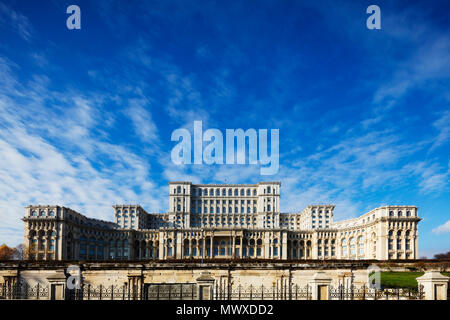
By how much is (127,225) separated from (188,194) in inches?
1220

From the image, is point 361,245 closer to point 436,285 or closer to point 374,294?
point 374,294

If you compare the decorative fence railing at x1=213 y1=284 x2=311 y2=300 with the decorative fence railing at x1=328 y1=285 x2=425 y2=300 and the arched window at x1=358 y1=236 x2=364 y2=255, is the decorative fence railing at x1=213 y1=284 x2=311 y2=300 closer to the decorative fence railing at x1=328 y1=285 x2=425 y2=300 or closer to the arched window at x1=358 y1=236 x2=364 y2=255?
the decorative fence railing at x1=328 y1=285 x2=425 y2=300

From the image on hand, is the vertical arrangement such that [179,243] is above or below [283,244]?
above

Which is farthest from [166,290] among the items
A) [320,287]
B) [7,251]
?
[7,251]

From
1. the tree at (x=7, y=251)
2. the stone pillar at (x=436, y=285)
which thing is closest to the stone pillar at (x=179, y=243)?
the tree at (x=7, y=251)

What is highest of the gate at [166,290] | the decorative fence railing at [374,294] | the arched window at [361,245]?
the decorative fence railing at [374,294]

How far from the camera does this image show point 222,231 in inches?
4326

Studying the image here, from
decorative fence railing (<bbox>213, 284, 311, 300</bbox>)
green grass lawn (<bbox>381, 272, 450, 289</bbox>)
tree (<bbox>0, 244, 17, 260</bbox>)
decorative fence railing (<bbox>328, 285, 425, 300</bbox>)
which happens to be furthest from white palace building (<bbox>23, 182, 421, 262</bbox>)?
decorative fence railing (<bbox>328, 285, 425, 300</bbox>)

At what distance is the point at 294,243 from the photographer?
4700 inches

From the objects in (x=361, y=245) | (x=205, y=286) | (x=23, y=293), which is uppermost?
(x=205, y=286)

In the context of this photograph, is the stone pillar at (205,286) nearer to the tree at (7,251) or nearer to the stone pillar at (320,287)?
the stone pillar at (320,287)

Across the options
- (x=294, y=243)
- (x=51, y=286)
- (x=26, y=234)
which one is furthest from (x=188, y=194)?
(x=51, y=286)

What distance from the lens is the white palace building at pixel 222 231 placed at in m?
97.1
